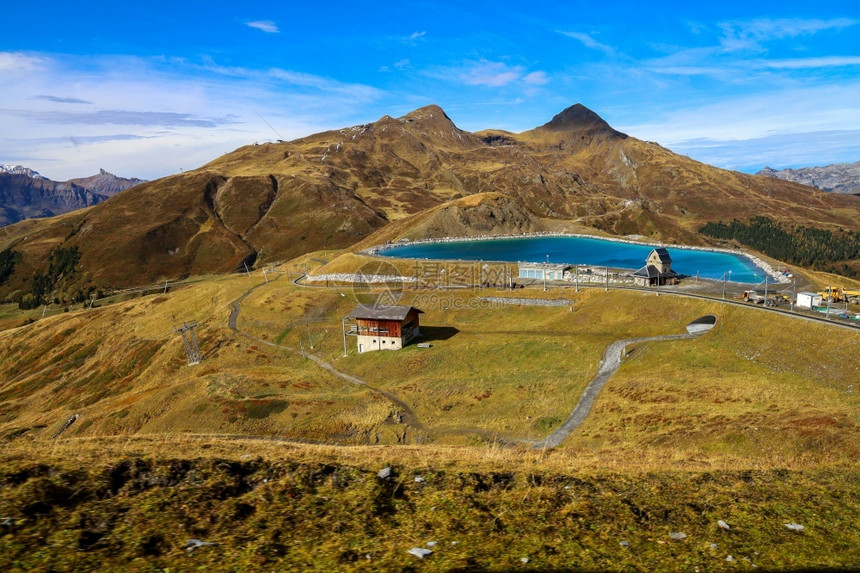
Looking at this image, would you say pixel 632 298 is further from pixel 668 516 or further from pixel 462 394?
pixel 668 516

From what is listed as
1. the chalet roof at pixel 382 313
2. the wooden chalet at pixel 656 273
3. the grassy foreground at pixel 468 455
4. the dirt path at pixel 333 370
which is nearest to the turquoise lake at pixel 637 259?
the wooden chalet at pixel 656 273

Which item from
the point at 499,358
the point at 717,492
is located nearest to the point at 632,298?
the point at 499,358

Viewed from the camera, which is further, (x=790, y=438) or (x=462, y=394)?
(x=462, y=394)

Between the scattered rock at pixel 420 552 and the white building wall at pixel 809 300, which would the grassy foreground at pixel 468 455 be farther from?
the white building wall at pixel 809 300

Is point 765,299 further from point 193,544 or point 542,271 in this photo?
point 193,544

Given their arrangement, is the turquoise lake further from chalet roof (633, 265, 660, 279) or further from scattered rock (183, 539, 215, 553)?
scattered rock (183, 539, 215, 553)

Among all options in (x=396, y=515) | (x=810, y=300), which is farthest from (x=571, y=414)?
(x=810, y=300)
